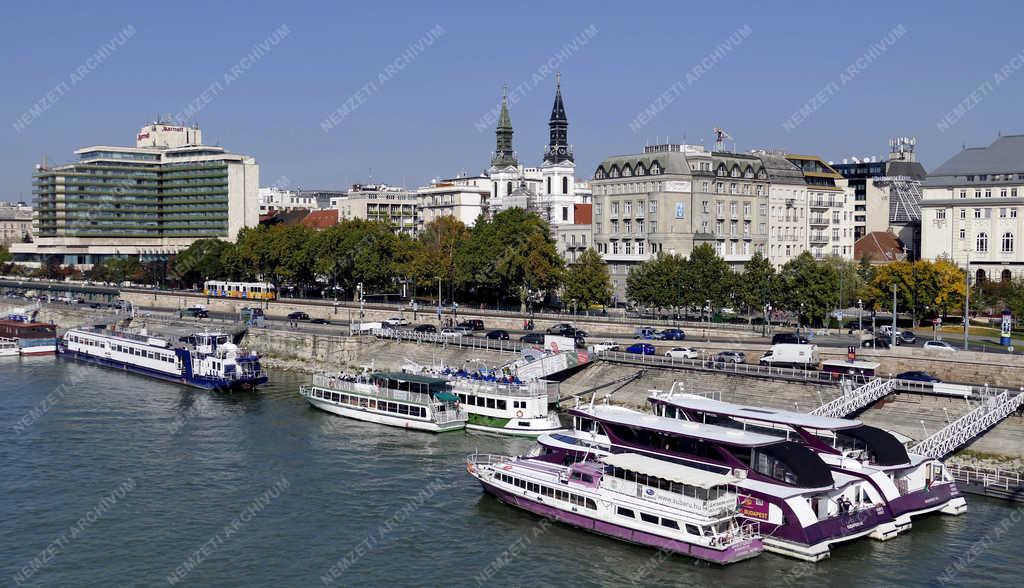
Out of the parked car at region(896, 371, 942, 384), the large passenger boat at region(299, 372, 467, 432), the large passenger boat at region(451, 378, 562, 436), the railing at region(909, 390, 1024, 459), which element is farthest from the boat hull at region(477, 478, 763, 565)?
the parked car at region(896, 371, 942, 384)

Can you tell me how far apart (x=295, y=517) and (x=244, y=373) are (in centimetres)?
3335

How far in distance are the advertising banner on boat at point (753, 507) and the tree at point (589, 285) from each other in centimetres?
5606

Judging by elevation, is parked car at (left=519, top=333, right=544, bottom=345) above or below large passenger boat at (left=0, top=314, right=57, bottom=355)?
above

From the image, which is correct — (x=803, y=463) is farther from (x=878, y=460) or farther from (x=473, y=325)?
(x=473, y=325)

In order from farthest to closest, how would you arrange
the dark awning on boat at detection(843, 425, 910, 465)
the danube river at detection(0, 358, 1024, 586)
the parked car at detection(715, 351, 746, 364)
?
the parked car at detection(715, 351, 746, 364) < the dark awning on boat at detection(843, 425, 910, 465) < the danube river at detection(0, 358, 1024, 586)

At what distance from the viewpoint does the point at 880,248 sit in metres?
121

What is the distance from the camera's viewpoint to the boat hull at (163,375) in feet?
238

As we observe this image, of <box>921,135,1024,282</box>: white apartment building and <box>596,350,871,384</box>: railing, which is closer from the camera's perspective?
<box>596,350,871,384</box>: railing

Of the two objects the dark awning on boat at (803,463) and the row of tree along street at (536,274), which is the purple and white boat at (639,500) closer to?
the dark awning on boat at (803,463)

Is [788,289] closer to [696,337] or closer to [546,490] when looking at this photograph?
[696,337]

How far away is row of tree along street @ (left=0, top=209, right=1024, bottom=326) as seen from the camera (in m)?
82.4

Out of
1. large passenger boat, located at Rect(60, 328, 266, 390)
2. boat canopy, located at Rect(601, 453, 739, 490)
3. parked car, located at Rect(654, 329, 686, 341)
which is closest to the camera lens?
boat canopy, located at Rect(601, 453, 739, 490)

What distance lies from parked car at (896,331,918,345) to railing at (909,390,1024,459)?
18.8m

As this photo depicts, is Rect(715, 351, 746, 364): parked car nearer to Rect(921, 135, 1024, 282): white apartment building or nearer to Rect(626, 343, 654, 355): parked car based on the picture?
Rect(626, 343, 654, 355): parked car
